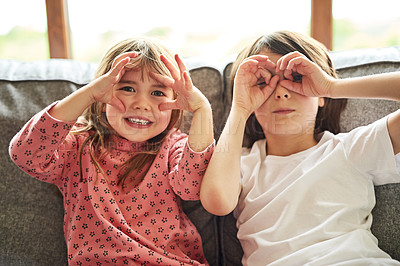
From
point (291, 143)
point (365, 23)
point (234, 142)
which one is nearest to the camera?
point (234, 142)

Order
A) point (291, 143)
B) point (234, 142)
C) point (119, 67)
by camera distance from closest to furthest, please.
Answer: point (119, 67) → point (234, 142) → point (291, 143)

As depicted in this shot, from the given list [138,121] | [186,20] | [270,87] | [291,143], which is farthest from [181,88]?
[186,20]

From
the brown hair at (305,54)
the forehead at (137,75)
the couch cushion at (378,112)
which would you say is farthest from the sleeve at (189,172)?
the couch cushion at (378,112)

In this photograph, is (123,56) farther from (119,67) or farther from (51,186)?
(51,186)

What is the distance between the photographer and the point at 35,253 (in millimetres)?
1194

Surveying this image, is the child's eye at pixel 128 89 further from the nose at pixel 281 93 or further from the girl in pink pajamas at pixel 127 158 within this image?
the nose at pixel 281 93

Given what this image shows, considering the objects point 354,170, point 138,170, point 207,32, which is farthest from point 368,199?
point 207,32

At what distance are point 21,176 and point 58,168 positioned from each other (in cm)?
21

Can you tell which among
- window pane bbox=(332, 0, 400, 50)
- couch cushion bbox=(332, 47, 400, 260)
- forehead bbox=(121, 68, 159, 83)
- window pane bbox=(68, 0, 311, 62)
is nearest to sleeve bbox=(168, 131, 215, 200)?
forehead bbox=(121, 68, 159, 83)

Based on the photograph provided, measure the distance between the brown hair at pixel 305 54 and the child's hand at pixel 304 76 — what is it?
0.25 ft

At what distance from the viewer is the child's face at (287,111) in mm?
1134

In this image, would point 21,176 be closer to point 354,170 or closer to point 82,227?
point 82,227

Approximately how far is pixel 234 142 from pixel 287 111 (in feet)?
0.58

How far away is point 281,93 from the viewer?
1129 mm
